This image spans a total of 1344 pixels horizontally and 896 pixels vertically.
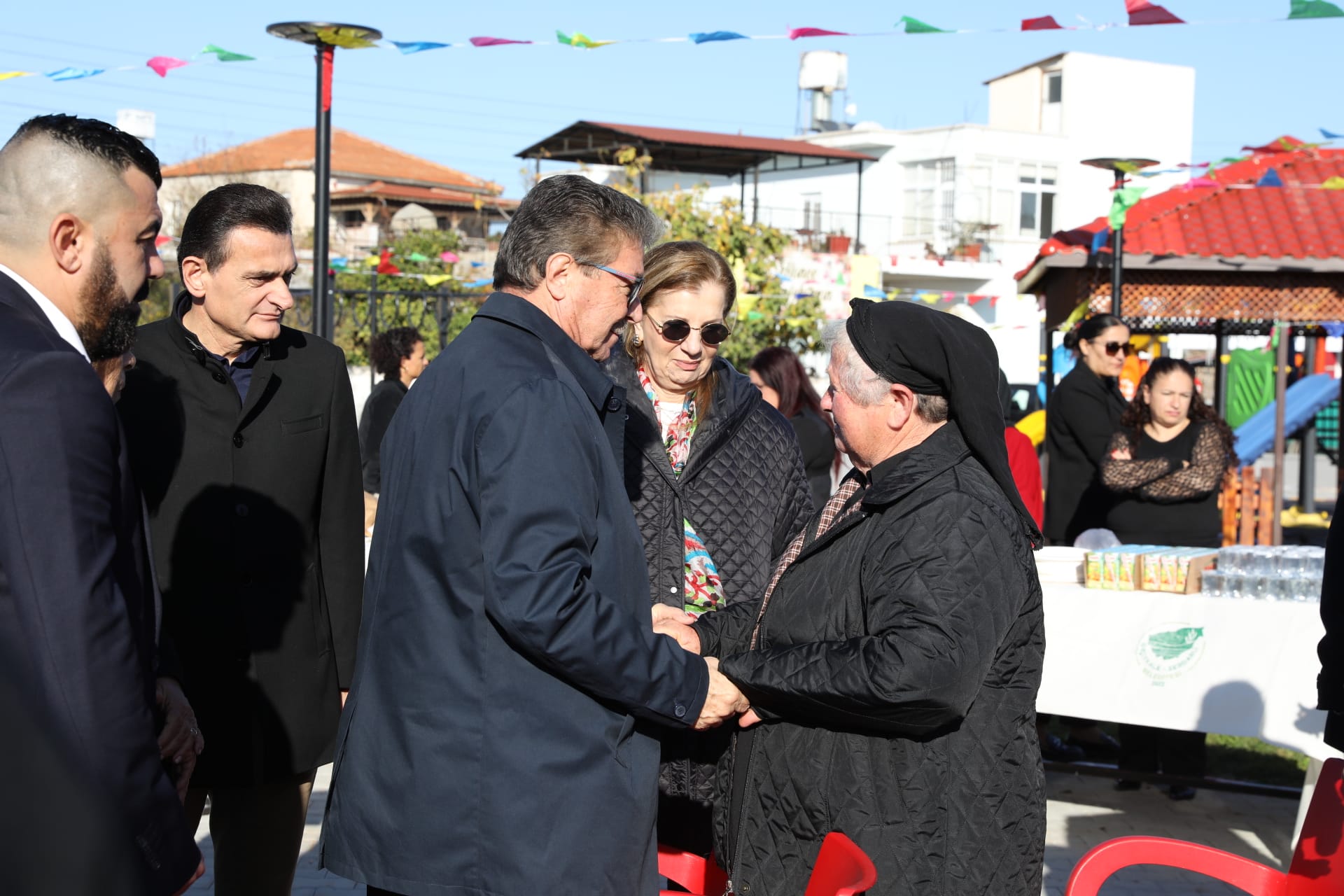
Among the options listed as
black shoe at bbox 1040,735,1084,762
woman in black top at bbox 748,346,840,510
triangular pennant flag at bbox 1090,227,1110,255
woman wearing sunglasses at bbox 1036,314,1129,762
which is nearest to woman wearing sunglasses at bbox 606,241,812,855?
woman in black top at bbox 748,346,840,510

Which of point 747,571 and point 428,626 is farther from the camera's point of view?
point 747,571

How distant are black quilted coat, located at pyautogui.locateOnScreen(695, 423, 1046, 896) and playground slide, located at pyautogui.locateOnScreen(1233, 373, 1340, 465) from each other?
13153 mm

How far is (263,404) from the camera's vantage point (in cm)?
307

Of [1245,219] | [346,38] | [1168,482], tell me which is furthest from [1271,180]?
[346,38]

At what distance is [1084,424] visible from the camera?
632 centimetres

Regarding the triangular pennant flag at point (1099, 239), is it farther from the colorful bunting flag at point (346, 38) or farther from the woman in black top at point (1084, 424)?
the colorful bunting flag at point (346, 38)

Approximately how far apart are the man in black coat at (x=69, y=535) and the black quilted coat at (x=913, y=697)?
1101 mm

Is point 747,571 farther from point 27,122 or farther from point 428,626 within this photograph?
point 27,122

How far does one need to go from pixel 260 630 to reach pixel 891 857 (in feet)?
5.08

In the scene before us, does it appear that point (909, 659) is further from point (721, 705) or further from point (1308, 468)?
point (1308, 468)

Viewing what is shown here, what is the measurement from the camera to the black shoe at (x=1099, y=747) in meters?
6.20

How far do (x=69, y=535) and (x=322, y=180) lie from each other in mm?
5442

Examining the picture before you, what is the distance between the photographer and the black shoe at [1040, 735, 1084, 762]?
5.96 metres

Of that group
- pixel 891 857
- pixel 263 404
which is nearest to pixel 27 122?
pixel 263 404
